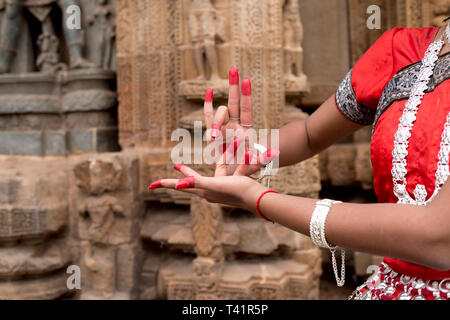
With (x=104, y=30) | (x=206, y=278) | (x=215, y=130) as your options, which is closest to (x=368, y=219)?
(x=215, y=130)

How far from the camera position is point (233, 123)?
1417mm

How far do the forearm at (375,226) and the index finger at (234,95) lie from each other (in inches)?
13.9

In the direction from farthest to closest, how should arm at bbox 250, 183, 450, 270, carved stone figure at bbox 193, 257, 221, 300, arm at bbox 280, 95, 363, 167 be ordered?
carved stone figure at bbox 193, 257, 221, 300
arm at bbox 280, 95, 363, 167
arm at bbox 250, 183, 450, 270

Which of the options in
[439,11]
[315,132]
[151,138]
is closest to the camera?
[315,132]

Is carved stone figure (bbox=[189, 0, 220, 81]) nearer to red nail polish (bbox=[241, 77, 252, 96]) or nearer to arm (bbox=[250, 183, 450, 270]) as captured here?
red nail polish (bbox=[241, 77, 252, 96])

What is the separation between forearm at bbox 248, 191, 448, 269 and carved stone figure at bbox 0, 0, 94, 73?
3.39 meters

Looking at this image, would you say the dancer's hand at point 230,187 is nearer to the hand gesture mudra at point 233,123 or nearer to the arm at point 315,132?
the hand gesture mudra at point 233,123

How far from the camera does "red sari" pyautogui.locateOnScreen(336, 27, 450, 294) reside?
1146 millimetres

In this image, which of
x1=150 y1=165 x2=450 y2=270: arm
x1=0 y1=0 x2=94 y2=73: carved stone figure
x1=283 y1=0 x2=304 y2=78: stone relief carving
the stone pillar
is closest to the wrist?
x1=150 y1=165 x2=450 y2=270: arm

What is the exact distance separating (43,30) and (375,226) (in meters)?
4.04

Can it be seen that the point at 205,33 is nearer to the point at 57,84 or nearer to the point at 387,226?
the point at 57,84

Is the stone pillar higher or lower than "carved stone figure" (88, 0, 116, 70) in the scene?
lower

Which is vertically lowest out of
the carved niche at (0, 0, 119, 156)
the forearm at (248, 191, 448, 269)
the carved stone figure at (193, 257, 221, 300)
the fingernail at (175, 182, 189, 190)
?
the carved stone figure at (193, 257, 221, 300)
